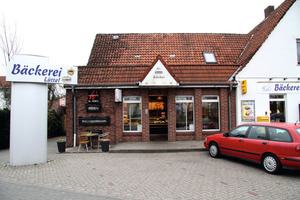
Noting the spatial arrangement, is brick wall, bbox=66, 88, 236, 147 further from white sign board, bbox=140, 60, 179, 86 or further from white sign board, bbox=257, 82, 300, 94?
white sign board, bbox=257, 82, 300, 94

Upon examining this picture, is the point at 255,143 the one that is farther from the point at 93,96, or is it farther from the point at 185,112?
the point at 93,96

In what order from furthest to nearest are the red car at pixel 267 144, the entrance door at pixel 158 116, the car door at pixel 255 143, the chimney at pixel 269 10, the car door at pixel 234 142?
the chimney at pixel 269 10
the entrance door at pixel 158 116
the car door at pixel 234 142
the car door at pixel 255 143
the red car at pixel 267 144

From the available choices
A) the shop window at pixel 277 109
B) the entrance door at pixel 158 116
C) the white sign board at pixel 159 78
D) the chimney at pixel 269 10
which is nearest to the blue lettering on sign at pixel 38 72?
the white sign board at pixel 159 78

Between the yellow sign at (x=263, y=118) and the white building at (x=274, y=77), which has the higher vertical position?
the white building at (x=274, y=77)

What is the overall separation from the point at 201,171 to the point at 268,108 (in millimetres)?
7929

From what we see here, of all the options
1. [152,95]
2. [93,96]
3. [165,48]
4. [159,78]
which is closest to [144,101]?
[152,95]

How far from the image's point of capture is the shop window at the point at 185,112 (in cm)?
1233

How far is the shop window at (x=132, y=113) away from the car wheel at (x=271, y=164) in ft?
23.8

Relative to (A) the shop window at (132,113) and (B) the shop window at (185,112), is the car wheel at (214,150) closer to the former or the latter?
(B) the shop window at (185,112)

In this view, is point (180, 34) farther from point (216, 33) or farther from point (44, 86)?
point (44, 86)

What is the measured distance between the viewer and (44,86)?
8281 millimetres

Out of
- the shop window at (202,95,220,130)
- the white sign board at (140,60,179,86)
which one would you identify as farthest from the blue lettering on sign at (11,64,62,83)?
the shop window at (202,95,220,130)

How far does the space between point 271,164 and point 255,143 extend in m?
0.82

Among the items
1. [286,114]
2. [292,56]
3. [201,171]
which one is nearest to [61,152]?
[201,171]
